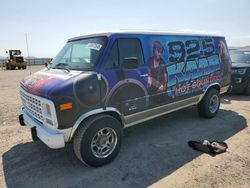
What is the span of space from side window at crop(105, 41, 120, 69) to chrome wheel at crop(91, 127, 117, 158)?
42.1 inches

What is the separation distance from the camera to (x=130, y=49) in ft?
13.8

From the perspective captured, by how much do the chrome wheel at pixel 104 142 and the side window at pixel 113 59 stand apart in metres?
1.07

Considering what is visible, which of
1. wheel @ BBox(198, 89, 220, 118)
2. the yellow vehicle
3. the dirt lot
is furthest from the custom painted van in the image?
the yellow vehicle

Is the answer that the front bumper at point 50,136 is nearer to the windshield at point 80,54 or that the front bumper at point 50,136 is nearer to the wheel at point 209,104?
the windshield at point 80,54

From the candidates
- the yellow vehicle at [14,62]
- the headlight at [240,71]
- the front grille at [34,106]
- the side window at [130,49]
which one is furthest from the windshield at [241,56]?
the yellow vehicle at [14,62]

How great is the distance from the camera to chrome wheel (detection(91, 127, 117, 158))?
3.82 meters

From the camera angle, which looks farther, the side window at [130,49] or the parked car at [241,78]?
the parked car at [241,78]

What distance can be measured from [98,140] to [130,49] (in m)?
1.74

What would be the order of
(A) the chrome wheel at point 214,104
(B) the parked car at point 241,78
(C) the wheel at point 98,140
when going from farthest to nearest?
(B) the parked car at point 241,78
(A) the chrome wheel at point 214,104
(C) the wheel at point 98,140

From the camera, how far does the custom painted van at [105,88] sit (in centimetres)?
344

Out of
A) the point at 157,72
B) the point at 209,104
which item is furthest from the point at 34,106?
the point at 209,104

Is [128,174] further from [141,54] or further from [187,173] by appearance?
[141,54]

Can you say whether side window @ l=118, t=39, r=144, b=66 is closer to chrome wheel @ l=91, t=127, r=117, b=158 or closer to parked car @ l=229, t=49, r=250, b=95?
chrome wheel @ l=91, t=127, r=117, b=158

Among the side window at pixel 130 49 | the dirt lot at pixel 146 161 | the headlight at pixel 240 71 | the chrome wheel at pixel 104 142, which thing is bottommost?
the dirt lot at pixel 146 161
